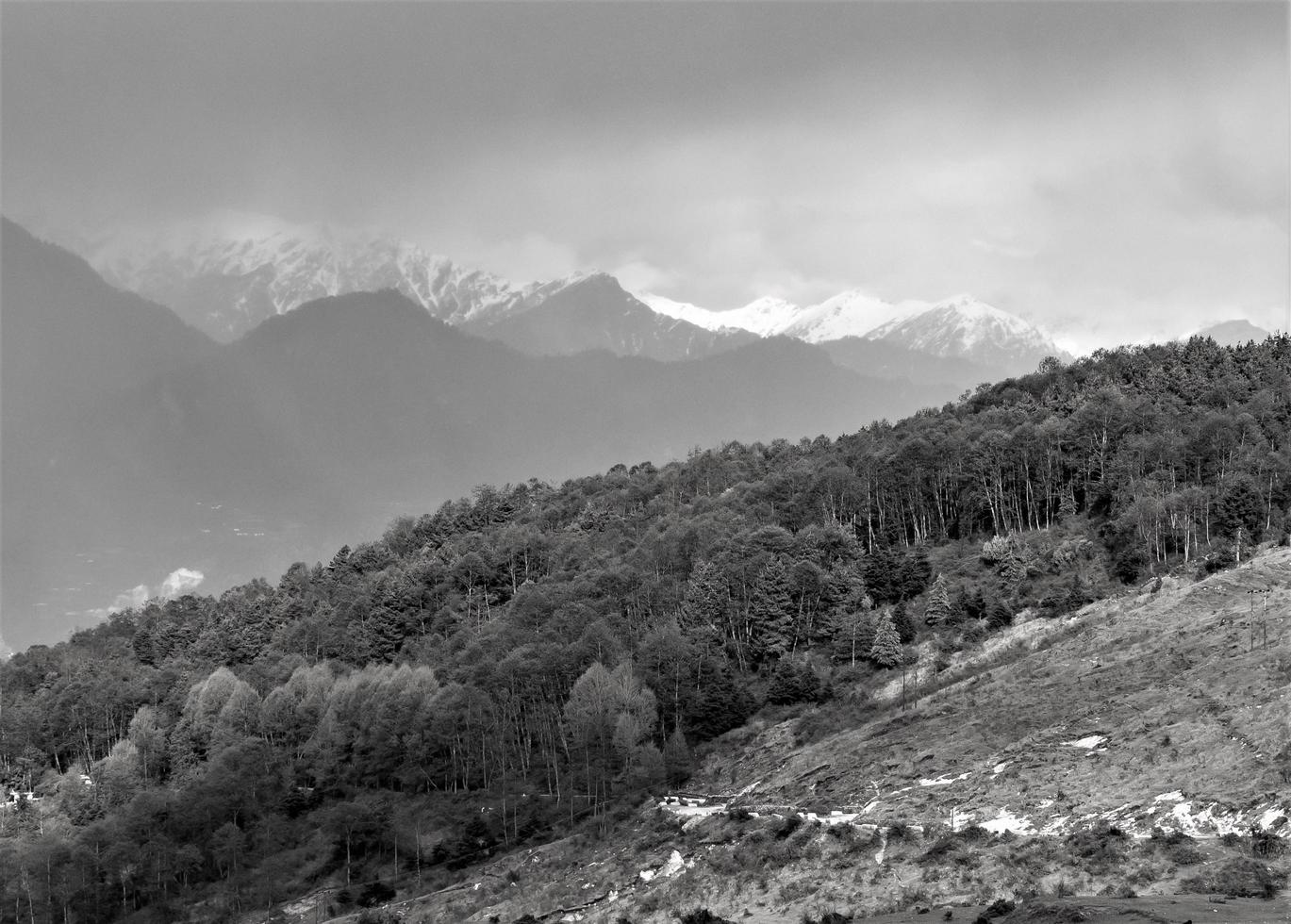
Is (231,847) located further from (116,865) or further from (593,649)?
(593,649)

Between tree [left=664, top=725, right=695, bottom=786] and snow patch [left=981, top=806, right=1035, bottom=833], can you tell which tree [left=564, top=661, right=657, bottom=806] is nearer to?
tree [left=664, top=725, right=695, bottom=786]

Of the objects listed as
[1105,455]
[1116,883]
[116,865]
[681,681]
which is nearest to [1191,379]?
[1105,455]

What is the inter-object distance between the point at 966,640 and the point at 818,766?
22647mm

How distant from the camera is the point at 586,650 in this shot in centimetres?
10281

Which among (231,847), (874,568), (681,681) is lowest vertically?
(231,847)

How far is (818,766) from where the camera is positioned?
73.1 meters

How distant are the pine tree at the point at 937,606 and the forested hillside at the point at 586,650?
401 mm

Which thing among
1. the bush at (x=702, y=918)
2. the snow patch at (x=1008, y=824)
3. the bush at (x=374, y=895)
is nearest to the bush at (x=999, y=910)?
the bush at (x=702, y=918)

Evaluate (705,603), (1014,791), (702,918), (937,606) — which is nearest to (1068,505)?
(937,606)

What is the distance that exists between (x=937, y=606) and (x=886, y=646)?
278 inches

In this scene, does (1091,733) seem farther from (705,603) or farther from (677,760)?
(705,603)

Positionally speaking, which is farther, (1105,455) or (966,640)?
(1105,455)

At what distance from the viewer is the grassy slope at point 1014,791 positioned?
43750mm

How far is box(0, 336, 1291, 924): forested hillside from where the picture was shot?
85.6 meters
